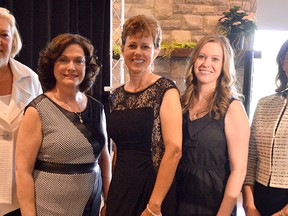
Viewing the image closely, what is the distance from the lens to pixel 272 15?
2.78 meters

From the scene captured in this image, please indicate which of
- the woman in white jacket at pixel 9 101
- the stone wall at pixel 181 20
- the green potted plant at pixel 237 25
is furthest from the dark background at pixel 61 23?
the woman in white jacket at pixel 9 101

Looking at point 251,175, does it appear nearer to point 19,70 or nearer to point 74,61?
point 74,61

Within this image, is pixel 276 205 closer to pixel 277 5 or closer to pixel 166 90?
pixel 166 90

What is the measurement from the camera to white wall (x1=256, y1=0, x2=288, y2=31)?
2.76m

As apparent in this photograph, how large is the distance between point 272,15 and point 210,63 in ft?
4.84

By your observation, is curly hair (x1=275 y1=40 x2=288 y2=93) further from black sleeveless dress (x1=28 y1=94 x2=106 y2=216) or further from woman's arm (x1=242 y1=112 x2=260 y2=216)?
black sleeveless dress (x1=28 y1=94 x2=106 y2=216)

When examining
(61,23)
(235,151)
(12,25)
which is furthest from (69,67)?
(61,23)

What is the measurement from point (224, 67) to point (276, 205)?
0.70 metres

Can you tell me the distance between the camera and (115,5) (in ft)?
14.0

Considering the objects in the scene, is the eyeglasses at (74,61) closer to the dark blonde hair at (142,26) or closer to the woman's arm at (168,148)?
the dark blonde hair at (142,26)

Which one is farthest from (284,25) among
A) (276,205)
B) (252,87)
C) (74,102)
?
(74,102)

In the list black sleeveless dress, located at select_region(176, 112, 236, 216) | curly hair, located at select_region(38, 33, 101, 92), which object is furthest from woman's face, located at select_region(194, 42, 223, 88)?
curly hair, located at select_region(38, 33, 101, 92)

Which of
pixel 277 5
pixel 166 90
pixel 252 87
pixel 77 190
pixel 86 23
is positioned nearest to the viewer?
pixel 166 90

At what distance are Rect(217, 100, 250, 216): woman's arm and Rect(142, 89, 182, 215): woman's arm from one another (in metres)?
0.26
